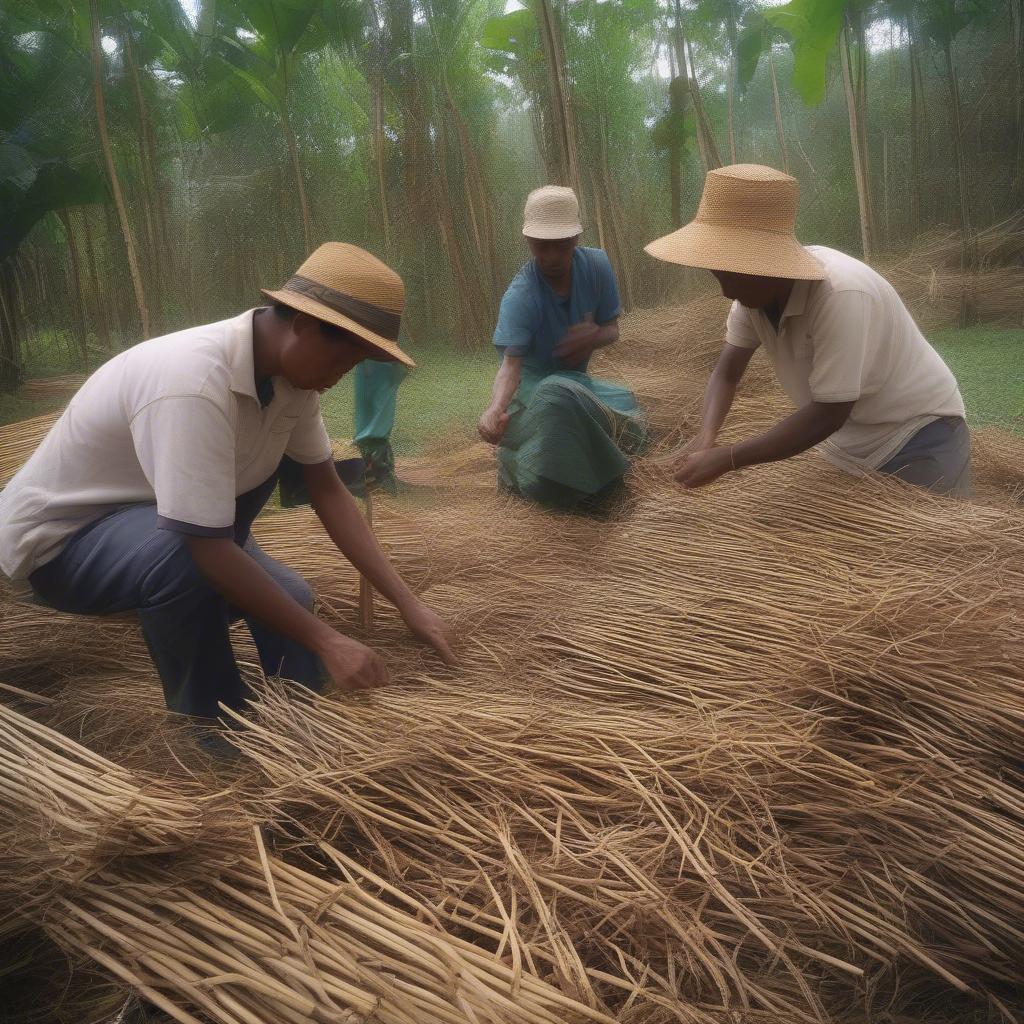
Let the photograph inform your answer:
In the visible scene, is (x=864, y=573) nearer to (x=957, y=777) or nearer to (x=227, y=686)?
(x=957, y=777)

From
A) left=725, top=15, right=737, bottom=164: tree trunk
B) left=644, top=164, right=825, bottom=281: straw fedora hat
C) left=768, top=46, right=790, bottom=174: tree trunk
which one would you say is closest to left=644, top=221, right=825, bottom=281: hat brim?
left=644, top=164, right=825, bottom=281: straw fedora hat

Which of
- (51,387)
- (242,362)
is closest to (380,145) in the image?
(51,387)

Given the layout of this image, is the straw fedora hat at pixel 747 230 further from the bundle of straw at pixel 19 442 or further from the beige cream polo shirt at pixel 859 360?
the bundle of straw at pixel 19 442

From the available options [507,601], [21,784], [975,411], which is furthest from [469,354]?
[21,784]

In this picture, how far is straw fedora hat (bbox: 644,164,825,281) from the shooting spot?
2.26 meters

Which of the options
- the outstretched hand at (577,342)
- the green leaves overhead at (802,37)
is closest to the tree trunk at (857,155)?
the green leaves overhead at (802,37)

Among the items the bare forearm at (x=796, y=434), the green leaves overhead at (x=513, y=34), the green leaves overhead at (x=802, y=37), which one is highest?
the green leaves overhead at (x=513, y=34)

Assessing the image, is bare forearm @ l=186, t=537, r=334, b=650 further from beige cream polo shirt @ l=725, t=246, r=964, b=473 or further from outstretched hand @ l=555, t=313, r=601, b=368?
outstretched hand @ l=555, t=313, r=601, b=368

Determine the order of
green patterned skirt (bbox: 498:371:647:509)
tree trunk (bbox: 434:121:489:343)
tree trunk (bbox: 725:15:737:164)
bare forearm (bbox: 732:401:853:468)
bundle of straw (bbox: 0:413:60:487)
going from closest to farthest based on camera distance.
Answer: bare forearm (bbox: 732:401:853:468) < green patterned skirt (bbox: 498:371:647:509) < bundle of straw (bbox: 0:413:60:487) < tree trunk (bbox: 434:121:489:343) < tree trunk (bbox: 725:15:737:164)

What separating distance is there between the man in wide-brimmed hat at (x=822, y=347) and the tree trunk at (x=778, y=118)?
5.89 metres

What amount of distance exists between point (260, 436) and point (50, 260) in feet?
→ 19.0

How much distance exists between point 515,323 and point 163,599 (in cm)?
189

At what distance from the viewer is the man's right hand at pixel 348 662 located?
1712 millimetres

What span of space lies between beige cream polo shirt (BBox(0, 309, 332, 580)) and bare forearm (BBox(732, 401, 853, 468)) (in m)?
1.04
